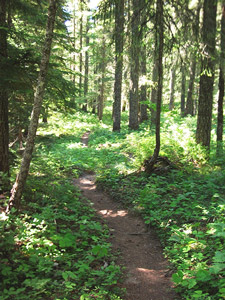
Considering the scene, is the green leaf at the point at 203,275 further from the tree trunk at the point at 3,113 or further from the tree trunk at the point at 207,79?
the tree trunk at the point at 207,79

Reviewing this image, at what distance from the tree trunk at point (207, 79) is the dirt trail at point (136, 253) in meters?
4.57

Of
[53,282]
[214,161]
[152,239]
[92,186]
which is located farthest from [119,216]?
[214,161]

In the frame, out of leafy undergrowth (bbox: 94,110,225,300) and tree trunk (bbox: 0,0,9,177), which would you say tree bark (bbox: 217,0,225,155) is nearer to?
leafy undergrowth (bbox: 94,110,225,300)

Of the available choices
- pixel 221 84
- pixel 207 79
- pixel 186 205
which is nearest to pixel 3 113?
pixel 186 205

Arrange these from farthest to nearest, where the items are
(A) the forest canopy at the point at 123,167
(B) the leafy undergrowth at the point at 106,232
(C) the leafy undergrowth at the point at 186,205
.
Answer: (A) the forest canopy at the point at 123,167
(C) the leafy undergrowth at the point at 186,205
(B) the leafy undergrowth at the point at 106,232

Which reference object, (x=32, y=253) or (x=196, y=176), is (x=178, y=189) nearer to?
(x=196, y=176)

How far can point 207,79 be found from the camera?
8.70 metres

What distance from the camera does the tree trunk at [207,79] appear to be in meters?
7.82

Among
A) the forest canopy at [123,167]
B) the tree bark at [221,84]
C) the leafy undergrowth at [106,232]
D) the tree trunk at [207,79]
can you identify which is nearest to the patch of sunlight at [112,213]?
the leafy undergrowth at [106,232]

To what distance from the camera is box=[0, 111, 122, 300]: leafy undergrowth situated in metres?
3.29

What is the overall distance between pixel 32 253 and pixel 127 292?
167 cm

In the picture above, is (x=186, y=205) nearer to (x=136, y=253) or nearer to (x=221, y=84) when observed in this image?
(x=136, y=253)

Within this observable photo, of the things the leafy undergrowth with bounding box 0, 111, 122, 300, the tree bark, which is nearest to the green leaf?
the leafy undergrowth with bounding box 0, 111, 122, 300

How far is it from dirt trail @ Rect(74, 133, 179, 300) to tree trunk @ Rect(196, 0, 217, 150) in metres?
4.57
